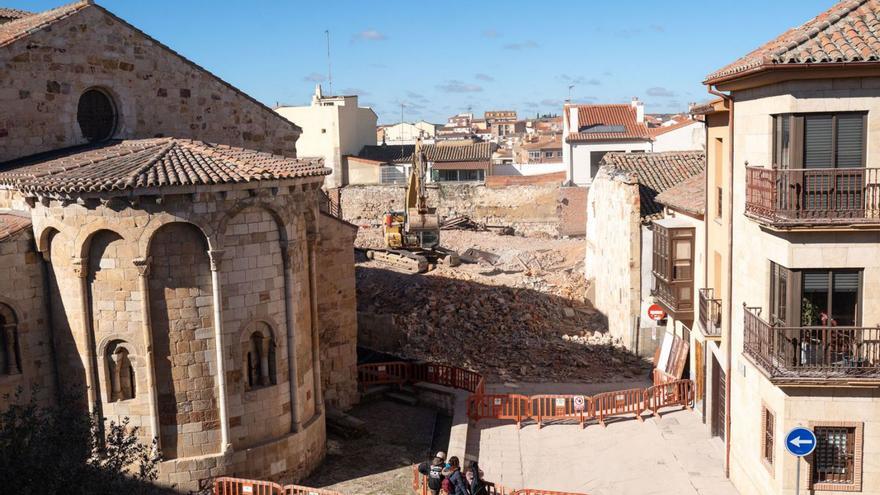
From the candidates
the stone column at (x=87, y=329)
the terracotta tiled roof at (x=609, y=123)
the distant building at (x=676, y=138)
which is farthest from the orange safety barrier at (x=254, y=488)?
the terracotta tiled roof at (x=609, y=123)

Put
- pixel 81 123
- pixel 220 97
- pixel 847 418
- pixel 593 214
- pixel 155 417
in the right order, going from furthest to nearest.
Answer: pixel 593 214, pixel 220 97, pixel 81 123, pixel 155 417, pixel 847 418

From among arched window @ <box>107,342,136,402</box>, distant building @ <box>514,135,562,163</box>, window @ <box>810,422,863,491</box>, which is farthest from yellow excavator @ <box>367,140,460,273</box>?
distant building @ <box>514,135,562,163</box>

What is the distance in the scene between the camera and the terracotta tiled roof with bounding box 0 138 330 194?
1577cm

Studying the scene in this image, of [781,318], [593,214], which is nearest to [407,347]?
[593,214]

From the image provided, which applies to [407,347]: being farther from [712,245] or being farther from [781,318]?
[781,318]

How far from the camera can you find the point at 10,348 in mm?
16750

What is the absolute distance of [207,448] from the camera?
1702 centimetres

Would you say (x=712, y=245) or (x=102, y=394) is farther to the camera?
(x=712, y=245)

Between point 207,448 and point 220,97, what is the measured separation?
998cm

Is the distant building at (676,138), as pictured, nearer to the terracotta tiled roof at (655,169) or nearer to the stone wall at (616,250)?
the stone wall at (616,250)

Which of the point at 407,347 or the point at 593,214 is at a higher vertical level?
the point at 593,214

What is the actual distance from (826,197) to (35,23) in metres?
17.5

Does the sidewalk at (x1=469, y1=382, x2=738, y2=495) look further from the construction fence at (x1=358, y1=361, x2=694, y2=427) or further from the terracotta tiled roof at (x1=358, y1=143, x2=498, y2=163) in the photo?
the terracotta tiled roof at (x1=358, y1=143, x2=498, y2=163)

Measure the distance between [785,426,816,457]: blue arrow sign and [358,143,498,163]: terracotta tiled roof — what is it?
168 ft
